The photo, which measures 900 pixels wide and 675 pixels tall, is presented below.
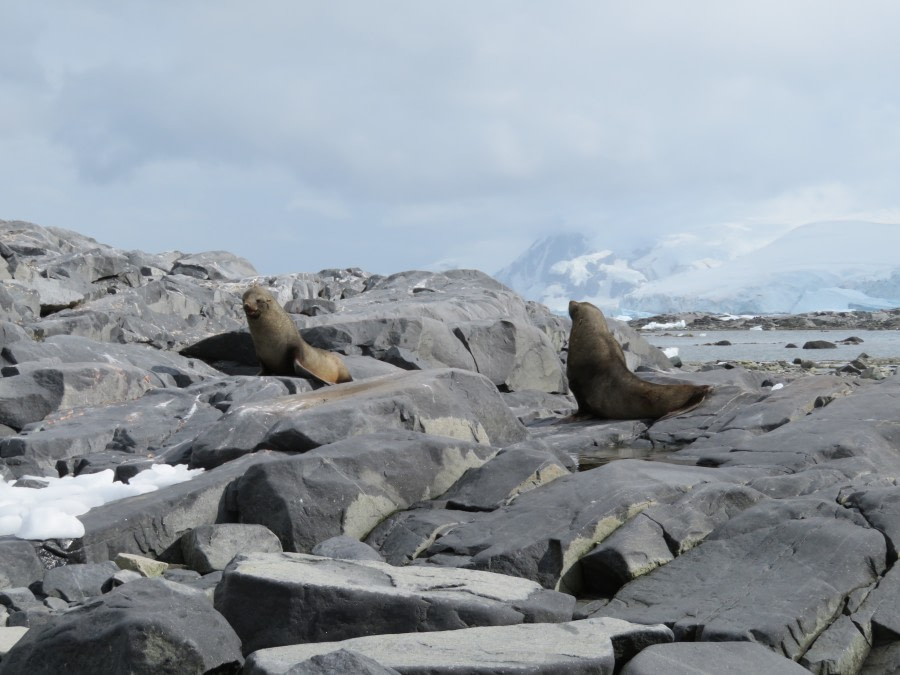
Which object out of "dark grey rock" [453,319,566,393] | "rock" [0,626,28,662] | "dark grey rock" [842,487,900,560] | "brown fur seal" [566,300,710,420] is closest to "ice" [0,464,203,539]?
"rock" [0,626,28,662]

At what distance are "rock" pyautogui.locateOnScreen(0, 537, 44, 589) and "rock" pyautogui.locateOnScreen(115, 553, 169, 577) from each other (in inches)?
15.9

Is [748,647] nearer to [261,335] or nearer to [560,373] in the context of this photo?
[261,335]

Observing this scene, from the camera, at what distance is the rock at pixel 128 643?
305 cm

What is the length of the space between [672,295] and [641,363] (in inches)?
2884

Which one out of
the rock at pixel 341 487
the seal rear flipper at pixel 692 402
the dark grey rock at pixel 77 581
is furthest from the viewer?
the seal rear flipper at pixel 692 402

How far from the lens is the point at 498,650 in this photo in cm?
300

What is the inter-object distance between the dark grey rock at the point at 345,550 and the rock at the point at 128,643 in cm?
107

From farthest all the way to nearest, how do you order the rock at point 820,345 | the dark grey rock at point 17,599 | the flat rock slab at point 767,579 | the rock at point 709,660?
the rock at point 820,345 < the dark grey rock at point 17,599 < the flat rock slab at point 767,579 < the rock at point 709,660

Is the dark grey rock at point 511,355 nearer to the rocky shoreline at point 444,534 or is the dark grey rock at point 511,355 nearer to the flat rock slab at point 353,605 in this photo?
the rocky shoreline at point 444,534

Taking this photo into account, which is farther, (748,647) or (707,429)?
(707,429)

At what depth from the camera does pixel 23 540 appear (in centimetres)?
496

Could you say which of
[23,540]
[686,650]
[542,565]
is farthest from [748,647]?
[23,540]

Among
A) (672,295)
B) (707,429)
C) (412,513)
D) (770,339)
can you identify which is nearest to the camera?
(412,513)

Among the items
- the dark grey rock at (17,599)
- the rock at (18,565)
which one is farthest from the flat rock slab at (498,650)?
the rock at (18,565)
